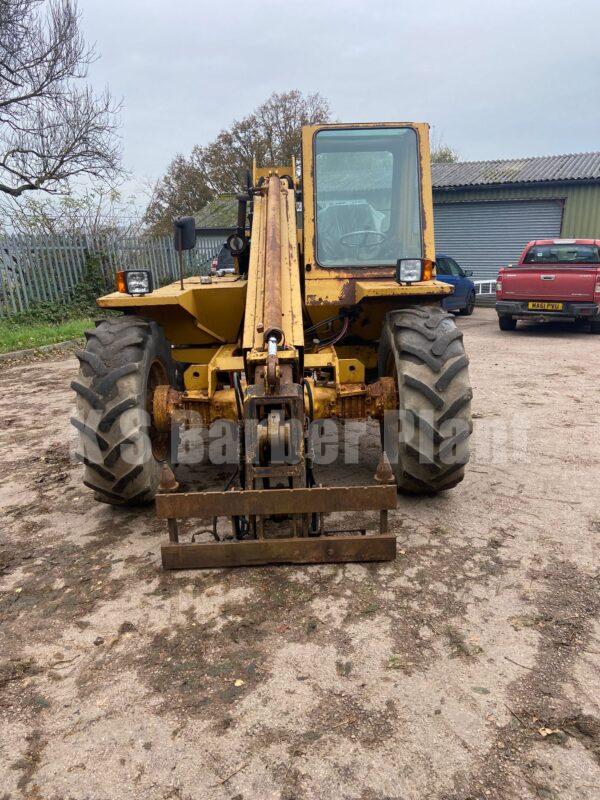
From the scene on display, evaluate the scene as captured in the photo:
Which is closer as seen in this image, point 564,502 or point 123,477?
point 123,477

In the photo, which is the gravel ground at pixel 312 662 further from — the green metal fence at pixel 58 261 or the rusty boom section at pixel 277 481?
the green metal fence at pixel 58 261

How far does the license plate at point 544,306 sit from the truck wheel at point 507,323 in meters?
0.80

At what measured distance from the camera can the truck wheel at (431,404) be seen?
348 cm

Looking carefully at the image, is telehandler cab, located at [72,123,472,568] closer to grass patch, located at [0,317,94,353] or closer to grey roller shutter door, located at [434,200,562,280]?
grass patch, located at [0,317,94,353]

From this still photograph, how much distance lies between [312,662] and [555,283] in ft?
36.7

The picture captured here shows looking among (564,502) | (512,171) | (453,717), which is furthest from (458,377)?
(512,171)

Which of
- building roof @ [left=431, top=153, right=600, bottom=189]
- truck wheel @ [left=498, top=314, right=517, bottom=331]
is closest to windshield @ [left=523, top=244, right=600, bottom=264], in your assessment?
truck wheel @ [left=498, top=314, right=517, bottom=331]

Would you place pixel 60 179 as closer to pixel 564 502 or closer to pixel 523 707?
pixel 564 502

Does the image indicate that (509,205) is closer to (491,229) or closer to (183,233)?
(491,229)

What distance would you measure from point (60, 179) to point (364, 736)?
16671 millimetres

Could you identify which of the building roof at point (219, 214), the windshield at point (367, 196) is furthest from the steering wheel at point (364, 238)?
the building roof at point (219, 214)

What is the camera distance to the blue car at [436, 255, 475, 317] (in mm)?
14805

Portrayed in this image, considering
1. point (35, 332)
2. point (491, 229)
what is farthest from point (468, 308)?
point (35, 332)

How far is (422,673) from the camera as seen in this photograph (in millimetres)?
2381
